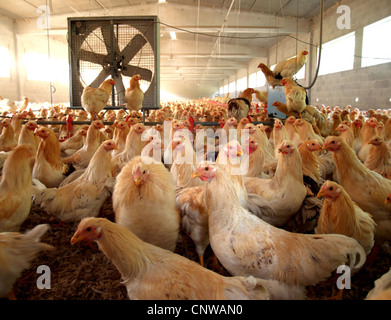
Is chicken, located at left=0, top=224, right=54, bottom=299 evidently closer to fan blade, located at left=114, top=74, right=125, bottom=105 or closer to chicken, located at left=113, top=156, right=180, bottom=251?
chicken, located at left=113, top=156, right=180, bottom=251

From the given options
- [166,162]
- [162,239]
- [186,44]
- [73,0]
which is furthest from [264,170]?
[186,44]

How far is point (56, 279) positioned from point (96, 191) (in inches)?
30.4

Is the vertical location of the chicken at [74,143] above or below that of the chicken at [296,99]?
below

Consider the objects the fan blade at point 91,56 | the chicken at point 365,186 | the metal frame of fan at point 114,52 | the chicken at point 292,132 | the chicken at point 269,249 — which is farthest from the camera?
the fan blade at point 91,56

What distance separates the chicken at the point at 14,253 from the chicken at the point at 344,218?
1719 millimetres

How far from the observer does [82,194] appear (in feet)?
7.57

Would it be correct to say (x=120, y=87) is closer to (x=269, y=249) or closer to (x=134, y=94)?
(x=134, y=94)

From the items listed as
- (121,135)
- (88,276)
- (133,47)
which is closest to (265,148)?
(121,135)

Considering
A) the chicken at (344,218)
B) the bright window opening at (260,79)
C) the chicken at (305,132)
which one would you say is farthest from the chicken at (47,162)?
the bright window opening at (260,79)

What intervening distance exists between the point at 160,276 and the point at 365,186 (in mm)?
1787

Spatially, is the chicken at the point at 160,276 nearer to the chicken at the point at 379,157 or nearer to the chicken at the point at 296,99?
the chicken at the point at 379,157

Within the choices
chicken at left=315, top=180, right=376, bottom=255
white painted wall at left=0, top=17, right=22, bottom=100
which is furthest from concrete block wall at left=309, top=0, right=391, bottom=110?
white painted wall at left=0, top=17, right=22, bottom=100

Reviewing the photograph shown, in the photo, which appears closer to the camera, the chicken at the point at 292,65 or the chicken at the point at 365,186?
the chicken at the point at 365,186

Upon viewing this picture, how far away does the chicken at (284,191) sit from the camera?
2.09m
